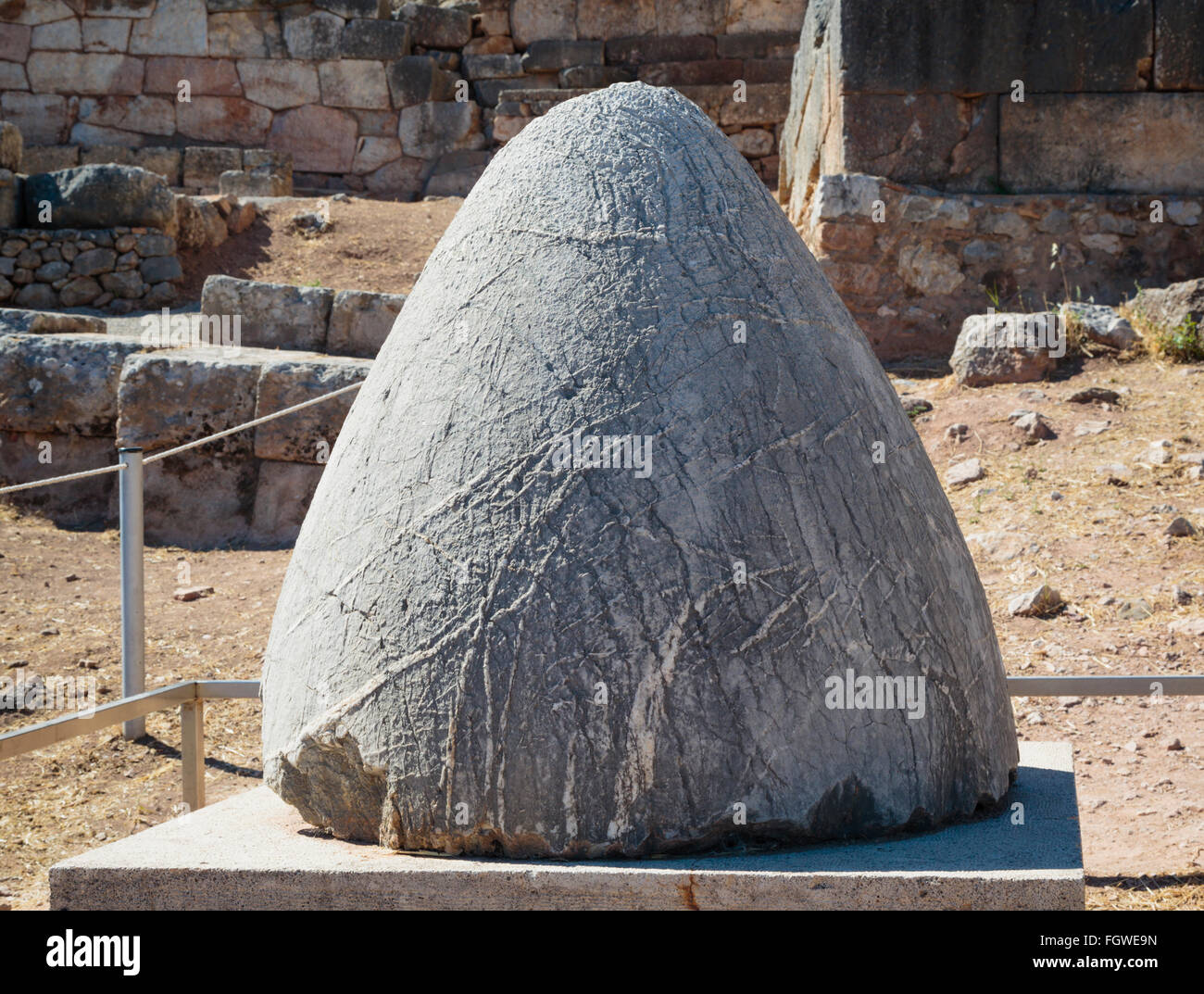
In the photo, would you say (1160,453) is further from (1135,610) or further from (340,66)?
(340,66)

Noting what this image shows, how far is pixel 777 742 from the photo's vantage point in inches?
64.8

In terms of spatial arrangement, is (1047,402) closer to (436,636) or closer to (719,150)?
(719,150)

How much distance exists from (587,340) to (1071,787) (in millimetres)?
1186

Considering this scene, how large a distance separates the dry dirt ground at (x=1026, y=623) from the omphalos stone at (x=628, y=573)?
4.79 feet

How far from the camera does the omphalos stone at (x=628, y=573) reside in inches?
64.6

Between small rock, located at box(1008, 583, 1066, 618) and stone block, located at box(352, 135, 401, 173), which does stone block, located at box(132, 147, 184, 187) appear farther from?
small rock, located at box(1008, 583, 1066, 618)

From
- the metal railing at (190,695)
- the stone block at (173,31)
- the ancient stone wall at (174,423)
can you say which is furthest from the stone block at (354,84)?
the metal railing at (190,695)

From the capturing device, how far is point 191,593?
5.71 m

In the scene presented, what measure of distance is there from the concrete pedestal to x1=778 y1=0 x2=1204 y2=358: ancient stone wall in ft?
20.0

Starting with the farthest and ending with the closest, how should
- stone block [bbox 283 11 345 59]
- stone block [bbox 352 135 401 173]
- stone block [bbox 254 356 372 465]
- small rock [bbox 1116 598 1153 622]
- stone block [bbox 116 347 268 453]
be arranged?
stone block [bbox 352 135 401 173] < stone block [bbox 283 11 345 59] < stone block [bbox 116 347 268 453] < stone block [bbox 254 356 372 465] < small rock [bbox 1116 598 1153 622]

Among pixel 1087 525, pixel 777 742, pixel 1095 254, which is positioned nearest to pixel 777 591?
pixel 777 742

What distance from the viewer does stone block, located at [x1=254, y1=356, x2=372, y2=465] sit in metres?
6.39

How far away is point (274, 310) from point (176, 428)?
128 cm

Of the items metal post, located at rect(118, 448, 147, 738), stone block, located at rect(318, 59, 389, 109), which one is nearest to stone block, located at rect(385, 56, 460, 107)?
stone block, located at rect(318, 59, 389, 109)
